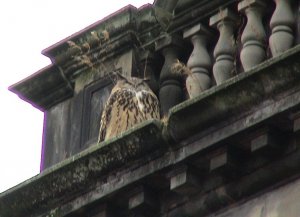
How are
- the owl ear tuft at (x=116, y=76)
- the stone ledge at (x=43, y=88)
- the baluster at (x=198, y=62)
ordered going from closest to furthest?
the baluster at (x=198, y=62) < the owl ear tuft at (x=116, y=76) < the stone ledge at (x=43, y=88)

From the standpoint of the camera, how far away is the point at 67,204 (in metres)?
18.0

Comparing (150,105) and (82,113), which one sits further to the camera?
(82,113)

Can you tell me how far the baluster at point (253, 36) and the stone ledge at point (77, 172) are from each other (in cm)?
96

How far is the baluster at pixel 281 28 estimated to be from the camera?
687 inches

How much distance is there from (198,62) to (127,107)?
85 centimetres

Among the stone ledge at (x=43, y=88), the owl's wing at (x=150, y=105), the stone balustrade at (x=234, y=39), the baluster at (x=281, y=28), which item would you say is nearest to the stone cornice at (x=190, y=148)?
the stone balustrade at (x=234, y=39)

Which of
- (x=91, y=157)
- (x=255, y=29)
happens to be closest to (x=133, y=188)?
(x=91, y=157)

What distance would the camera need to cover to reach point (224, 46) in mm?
18031

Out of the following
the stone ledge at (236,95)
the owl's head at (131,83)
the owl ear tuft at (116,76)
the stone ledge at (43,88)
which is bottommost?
the stone ledge at (236,95)

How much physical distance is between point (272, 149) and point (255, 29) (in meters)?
1.38

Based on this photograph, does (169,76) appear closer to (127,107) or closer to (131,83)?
(131,83)

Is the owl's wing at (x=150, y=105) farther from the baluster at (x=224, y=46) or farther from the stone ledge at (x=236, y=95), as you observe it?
the stone ledge at (x=236, y=95)

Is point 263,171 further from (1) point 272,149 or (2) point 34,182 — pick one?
(2) point 34,182

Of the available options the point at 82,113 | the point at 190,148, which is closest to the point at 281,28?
the point at 190,148
